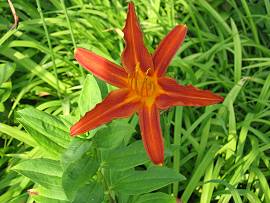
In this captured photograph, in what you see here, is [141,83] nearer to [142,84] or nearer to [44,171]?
[142,84]

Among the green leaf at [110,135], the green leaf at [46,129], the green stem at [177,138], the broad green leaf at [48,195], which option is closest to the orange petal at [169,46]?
the green leaf at [110,135]

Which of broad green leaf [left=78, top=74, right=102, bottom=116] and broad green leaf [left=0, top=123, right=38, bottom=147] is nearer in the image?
broad green leaf [left=78, top=74, right=102, bottom=116]

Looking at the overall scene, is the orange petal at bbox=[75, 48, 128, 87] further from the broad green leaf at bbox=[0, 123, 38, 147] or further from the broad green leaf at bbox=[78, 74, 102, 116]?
the broad green leaf at bbox=[0, 123, 38, 147]

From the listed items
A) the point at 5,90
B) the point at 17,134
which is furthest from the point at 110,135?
the point at 5,90

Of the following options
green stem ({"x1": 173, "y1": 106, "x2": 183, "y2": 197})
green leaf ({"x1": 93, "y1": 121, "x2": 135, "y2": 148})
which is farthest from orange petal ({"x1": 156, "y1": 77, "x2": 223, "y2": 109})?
green stem ({"x1": 173, "y1": 106, "x2": 183, "y2": 197})

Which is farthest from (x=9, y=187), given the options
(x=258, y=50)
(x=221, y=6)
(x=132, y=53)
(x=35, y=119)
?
(x=221, y=6)

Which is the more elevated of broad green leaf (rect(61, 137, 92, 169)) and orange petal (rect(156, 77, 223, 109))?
orange petal (rect(156, 77, 223, 109))

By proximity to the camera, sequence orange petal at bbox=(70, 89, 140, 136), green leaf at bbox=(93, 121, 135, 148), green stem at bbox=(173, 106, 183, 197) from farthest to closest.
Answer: green stem at bbox=(173, 106, 183, 197) → green leaf at bbox=(93, 121, 135, 148) → orange petal at bbox=(70, 89, 140, 136)

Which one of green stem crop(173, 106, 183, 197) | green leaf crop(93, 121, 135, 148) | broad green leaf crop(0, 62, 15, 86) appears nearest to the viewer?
green leaf crop(93, 121, 135, 148)

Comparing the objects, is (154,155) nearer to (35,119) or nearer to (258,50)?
(35,119)
